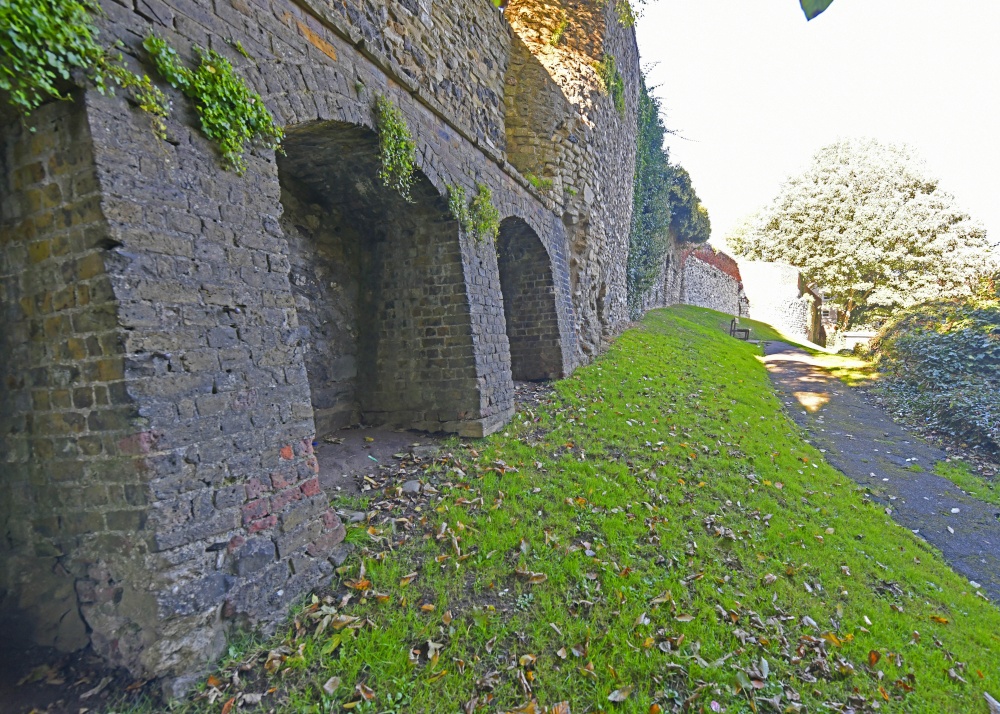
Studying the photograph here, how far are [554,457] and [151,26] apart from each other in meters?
5.29

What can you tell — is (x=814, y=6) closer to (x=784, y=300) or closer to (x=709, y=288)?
(x=709, y=288)

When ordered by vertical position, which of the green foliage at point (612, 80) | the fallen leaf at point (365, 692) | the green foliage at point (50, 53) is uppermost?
the green foliage at point (612, 80)

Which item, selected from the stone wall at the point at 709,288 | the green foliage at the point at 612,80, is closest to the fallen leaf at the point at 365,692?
the green foliage at the point at 612,80

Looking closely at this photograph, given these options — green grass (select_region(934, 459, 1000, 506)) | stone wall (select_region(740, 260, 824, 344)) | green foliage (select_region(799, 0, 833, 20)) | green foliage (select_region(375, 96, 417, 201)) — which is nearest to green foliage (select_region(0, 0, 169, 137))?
green foliage (select_region(375, 96, 417, 201))

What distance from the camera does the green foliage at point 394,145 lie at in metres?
4.77

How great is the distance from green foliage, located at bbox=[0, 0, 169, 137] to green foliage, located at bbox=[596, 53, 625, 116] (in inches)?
424

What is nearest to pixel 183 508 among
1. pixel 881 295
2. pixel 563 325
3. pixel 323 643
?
pixel 323 643

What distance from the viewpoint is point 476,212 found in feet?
21.6

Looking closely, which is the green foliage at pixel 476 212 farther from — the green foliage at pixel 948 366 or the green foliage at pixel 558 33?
the green foliage at pixel 948 366

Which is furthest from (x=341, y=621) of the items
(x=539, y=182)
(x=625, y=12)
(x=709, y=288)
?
(x=709, y=288)

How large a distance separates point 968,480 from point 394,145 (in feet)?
31.8

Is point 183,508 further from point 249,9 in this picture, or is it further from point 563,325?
point 563,325

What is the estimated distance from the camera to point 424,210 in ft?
20.2

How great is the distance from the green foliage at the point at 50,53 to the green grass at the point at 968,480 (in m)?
10.7
